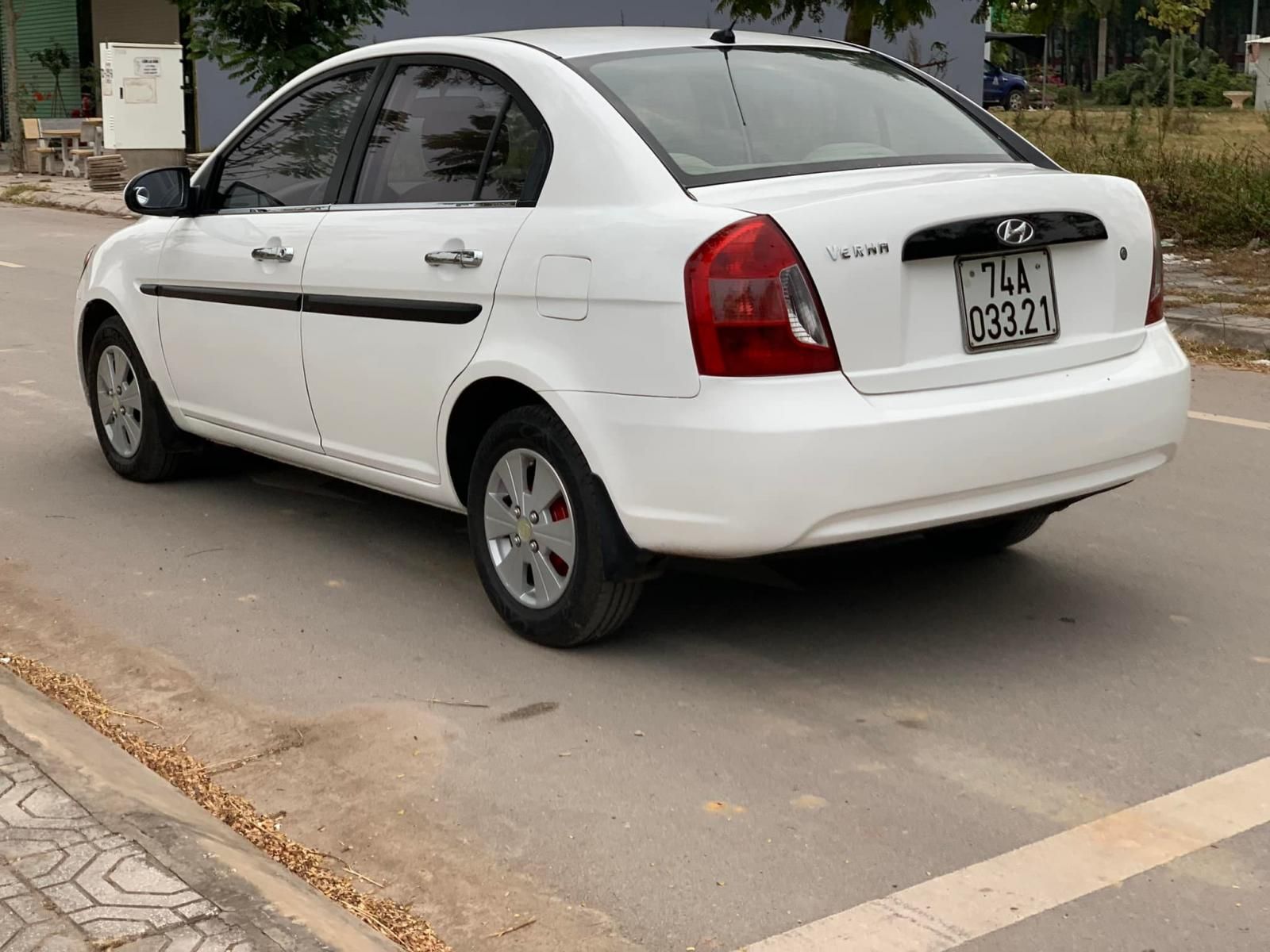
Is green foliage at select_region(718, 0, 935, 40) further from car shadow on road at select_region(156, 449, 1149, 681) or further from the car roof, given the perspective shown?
car shadow on road at select_region(156, 449, 1149, 681)

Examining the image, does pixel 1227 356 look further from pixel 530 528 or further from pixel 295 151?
pixel 530 528

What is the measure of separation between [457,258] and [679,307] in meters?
0.91

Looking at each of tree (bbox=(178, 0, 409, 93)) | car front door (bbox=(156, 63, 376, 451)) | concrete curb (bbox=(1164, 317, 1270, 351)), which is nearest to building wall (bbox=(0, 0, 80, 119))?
tree (bbox=(178, 0, 409, 93))

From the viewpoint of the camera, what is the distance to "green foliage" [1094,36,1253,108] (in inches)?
1636

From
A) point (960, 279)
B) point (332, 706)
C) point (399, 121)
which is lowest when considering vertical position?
point (332, 706)

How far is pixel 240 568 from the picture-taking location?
18.9ft

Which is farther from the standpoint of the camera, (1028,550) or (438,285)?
(1028,550)

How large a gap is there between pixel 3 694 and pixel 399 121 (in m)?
2.20

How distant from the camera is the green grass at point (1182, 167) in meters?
13.1

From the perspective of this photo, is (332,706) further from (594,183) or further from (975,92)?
(975,92)

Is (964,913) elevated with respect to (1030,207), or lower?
lower

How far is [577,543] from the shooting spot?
4586 millimetres

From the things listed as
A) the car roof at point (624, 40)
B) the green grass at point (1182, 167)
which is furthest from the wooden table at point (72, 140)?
the car roof at point (624, 40)

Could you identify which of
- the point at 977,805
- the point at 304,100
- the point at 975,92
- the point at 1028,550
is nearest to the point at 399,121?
the point at 304,100
